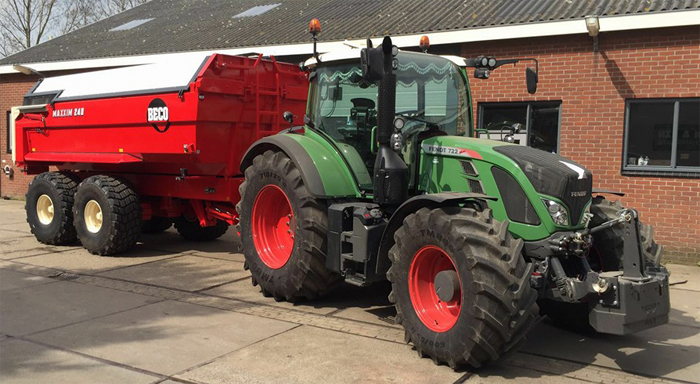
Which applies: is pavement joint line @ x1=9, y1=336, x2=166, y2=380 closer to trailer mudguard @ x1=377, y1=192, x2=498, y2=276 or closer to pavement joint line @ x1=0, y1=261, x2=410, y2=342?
pavement joint line @ x1=0, y1=261, x2=410, y2=342

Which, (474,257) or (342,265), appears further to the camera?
(342,265)

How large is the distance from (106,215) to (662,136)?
26.2 feet

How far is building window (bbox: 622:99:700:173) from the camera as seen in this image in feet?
29.7

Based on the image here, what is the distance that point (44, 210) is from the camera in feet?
32.6

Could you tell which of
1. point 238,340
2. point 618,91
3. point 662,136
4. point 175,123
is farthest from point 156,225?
point 662,136

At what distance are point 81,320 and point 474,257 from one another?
12.2 feet

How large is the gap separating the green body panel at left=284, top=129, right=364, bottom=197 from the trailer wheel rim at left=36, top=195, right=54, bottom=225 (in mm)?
5448

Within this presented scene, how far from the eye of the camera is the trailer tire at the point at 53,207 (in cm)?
948

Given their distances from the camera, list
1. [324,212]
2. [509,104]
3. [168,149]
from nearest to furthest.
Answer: [324,212]
[168,149]
[509,104]

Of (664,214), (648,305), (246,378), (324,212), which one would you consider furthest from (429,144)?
(664,214)

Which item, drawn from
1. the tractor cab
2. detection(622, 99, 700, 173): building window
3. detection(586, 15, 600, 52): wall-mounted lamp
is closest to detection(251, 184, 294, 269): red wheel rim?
the tractor cab

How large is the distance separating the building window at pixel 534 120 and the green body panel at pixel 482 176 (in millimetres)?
4571

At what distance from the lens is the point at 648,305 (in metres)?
4.52

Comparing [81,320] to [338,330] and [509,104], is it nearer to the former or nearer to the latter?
[338,330]
